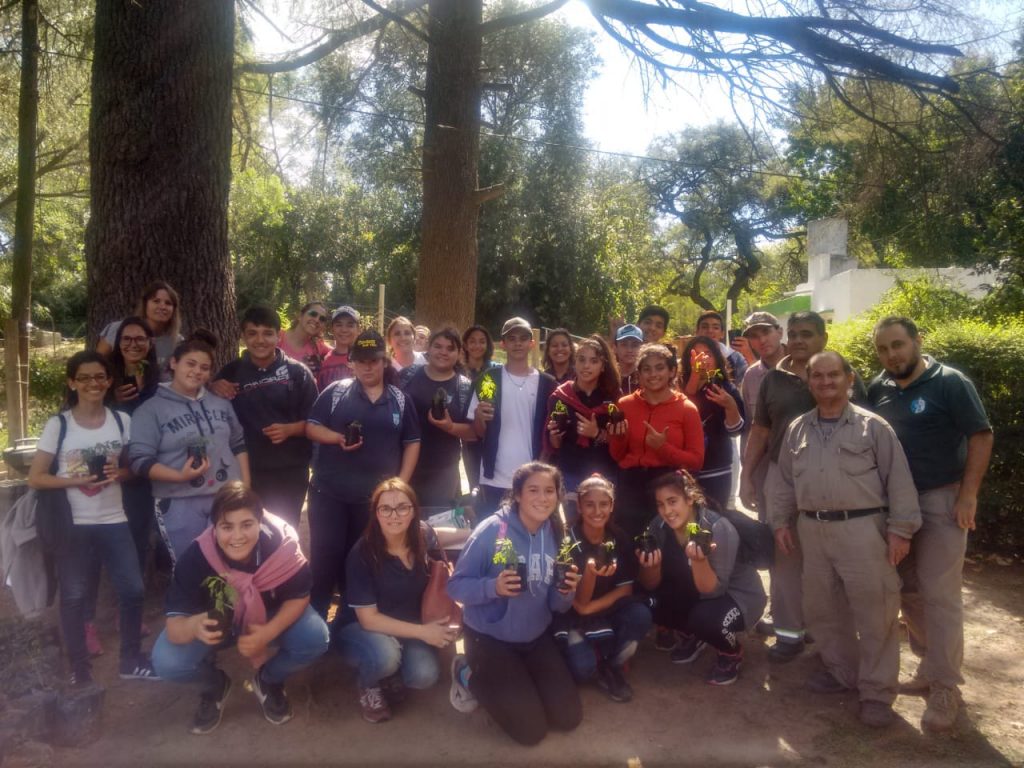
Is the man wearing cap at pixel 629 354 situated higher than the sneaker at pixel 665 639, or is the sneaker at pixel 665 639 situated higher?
the man wearing cap at pixel 629 354

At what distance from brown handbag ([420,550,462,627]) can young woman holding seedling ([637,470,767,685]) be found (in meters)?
1.00

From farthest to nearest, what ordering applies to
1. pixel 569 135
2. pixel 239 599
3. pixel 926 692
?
pixel 569 135
pixel 926 692
pixel 239 599

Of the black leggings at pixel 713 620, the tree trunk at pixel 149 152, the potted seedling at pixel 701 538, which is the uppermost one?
the tree trunk at pixel 149 152

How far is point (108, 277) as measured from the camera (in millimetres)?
5215

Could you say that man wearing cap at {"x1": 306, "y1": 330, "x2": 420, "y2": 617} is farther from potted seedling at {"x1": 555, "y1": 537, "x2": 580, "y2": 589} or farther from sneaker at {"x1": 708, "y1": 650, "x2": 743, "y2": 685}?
sneaker at {"x1": 708, "y1": 650, "x2": 743, "y2": 685}

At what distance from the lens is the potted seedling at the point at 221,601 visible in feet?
11.1

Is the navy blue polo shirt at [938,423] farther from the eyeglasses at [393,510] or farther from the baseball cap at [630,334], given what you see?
the eyeglasses at [393,510]

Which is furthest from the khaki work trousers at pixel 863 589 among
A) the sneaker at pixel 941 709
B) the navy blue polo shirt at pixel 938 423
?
the navy blue polo shirt at pixel 938 423

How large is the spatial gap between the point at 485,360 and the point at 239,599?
2484mm

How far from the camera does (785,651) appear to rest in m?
4.23

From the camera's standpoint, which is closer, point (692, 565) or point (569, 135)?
point (692, 565)

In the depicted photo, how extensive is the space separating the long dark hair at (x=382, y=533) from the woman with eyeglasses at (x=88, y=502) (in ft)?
4.08

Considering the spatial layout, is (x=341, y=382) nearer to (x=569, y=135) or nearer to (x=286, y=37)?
(x=286, y=37)

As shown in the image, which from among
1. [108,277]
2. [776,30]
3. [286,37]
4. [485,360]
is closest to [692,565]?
[485,360]
